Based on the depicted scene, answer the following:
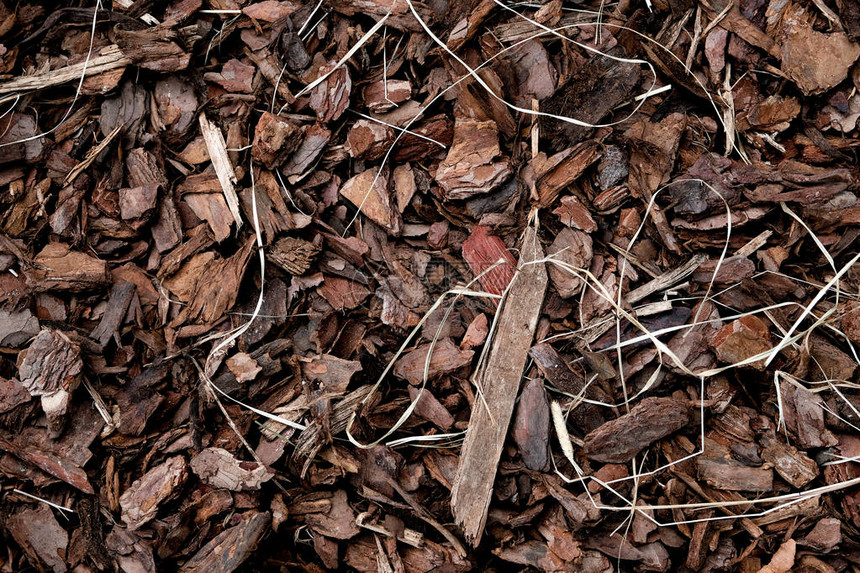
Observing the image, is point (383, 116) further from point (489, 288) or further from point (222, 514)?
point (222, 514)

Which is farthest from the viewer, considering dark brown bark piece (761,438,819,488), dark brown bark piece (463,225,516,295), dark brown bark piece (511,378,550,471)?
dark brown bark piece (463,225,516,295)

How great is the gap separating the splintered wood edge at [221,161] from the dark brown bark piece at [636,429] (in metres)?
1.42

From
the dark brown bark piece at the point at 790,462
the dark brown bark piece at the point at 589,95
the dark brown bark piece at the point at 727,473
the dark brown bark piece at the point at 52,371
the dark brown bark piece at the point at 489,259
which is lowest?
the dark brown bark piece at the point at 52,371

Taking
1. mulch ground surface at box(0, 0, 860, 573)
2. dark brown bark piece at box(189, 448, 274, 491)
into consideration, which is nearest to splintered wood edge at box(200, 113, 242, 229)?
mulch ground surface at box(0, 0, 860, 573)

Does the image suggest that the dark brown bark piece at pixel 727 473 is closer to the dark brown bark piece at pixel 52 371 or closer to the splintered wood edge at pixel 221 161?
the splintered wood edge at pixel 221 161

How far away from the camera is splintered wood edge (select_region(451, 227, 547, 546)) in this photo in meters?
1.93

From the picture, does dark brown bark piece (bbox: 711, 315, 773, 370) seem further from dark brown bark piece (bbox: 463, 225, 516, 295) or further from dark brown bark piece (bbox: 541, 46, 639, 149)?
dark brown bark piece (bbox: 541, 46, 639, 149)

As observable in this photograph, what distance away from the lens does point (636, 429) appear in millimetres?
1933

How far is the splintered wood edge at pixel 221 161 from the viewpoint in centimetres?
211

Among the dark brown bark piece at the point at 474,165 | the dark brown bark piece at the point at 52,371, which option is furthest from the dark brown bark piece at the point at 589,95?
the dark brown bark piece at the point at 52,371

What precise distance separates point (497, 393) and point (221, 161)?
4.17 feet

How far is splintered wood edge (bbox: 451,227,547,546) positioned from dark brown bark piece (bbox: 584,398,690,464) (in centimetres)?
30

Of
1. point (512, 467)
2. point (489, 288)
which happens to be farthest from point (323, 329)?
point (512, 467)

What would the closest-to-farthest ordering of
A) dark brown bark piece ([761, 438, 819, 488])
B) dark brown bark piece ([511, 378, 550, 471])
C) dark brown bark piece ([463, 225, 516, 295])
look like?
dark brown bark piece ([761, 438, 819, 488])
dark brown bark piece ([511, 378, 550, 471])
dark brown bark piece ([463, 225, 516, 295])
